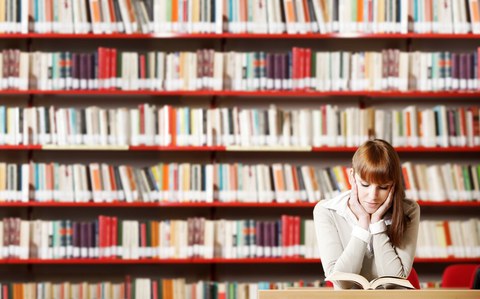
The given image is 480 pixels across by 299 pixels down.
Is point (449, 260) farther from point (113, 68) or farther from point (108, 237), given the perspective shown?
point (113, 68)

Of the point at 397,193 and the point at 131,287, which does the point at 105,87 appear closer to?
the point at 131,287

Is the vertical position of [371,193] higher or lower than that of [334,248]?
higher

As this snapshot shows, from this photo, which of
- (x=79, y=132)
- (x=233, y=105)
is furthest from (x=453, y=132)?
(x=79, y=132)

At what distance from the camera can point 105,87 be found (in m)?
5.55

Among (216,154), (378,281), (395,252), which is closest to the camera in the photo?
(378,281)

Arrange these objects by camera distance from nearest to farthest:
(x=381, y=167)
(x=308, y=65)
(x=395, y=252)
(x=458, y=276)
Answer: (x=381, y=167), (x=395, y=252), (x=458, y=276), (x=308, y=65)

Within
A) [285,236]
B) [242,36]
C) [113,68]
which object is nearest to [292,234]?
[285,236]

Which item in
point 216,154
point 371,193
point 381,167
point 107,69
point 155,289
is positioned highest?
point 107,69

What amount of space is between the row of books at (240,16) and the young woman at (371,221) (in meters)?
2.40

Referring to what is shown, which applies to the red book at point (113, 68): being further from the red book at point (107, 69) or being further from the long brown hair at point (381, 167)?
the long brown hair at point (381, 167)

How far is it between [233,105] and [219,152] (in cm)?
33

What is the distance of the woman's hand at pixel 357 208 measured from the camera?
3.29m

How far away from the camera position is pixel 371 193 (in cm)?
323

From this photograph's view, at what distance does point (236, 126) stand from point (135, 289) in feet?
3.98
